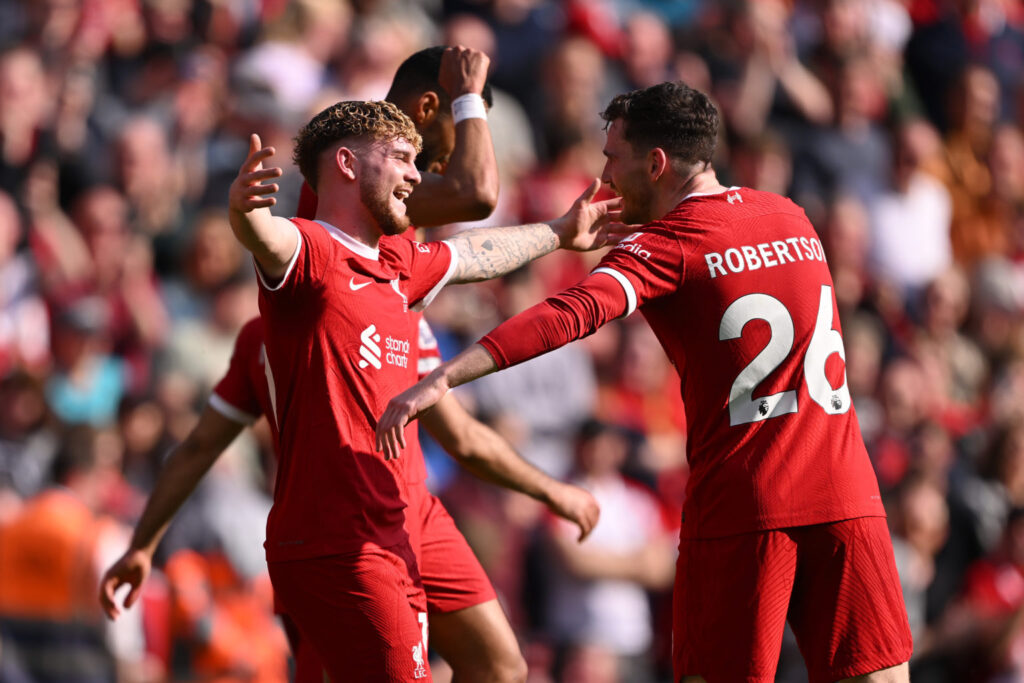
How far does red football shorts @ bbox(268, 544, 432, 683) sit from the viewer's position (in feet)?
15.9

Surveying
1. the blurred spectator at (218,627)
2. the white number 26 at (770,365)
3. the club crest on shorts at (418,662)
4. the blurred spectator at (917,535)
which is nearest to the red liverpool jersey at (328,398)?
the club crest on shorts at (418,662)

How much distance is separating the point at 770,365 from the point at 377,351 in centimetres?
136

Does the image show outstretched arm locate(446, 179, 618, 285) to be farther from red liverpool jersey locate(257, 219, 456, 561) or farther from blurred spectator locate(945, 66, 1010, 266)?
blurred spectator locate(945, 66, 1010, 266)

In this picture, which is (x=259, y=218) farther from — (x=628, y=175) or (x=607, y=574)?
(x=607, y=574)

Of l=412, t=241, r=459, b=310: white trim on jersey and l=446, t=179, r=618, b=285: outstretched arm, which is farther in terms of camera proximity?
l=446, t=179, r=618, b=285: outstretched arm

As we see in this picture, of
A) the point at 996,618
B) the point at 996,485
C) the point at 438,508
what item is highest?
the point at 438,508

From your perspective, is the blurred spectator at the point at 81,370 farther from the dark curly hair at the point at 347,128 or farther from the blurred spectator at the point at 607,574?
the dark curly hair at the point at 347,128

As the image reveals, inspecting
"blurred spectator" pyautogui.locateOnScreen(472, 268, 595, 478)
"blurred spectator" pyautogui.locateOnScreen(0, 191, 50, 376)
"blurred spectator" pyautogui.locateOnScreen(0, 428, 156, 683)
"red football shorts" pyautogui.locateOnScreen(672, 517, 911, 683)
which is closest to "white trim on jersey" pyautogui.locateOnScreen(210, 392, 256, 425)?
"red football shorts" pyautogui.locateOnScreen(672, 517, 911, 683)

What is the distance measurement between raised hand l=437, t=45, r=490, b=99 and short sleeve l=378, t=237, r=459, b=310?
2.30ft

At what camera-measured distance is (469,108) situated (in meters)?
5.83

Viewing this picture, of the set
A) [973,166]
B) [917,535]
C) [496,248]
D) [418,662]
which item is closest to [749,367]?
[496,248]

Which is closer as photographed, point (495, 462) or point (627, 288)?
point (627, 288)

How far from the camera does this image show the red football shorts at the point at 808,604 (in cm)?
497

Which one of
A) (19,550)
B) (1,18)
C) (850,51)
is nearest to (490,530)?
(19,550)
